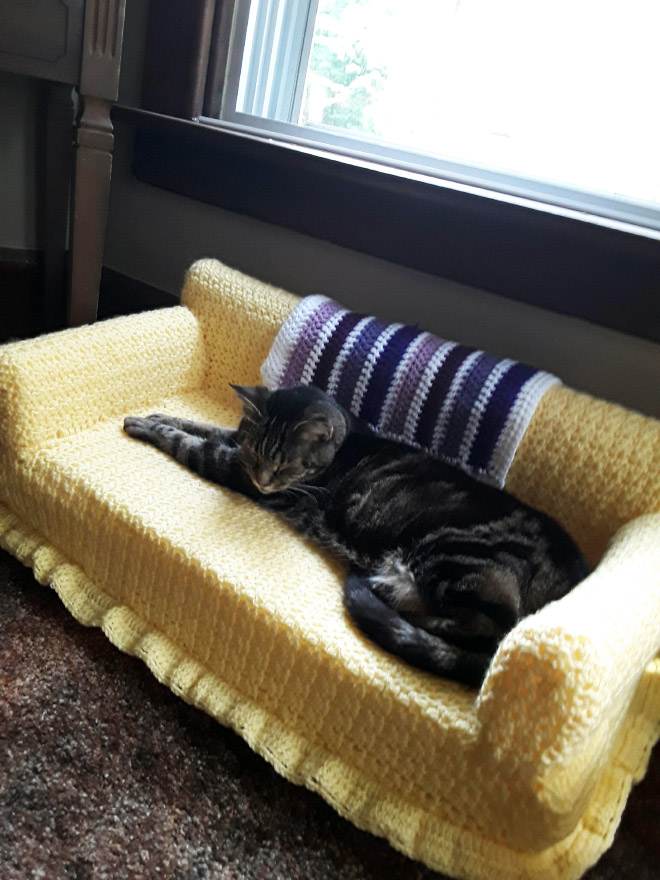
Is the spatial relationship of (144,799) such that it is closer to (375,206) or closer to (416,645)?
(416,645)

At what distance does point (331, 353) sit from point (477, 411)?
30cm

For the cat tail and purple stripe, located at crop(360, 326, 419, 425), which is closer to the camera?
the cat tail

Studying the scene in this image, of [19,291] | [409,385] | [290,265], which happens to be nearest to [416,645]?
[409,385]

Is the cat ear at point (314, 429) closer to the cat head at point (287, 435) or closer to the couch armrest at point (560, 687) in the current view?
the cat head at point (287, 435)

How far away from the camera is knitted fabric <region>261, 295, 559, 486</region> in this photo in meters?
1.15

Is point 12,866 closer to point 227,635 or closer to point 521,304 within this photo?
point 227,635

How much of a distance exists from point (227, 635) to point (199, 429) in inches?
18.3

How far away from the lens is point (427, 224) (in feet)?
4.46

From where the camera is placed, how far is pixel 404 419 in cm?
123

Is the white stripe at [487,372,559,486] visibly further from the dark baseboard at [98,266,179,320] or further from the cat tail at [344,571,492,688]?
the dark baseboard at [98,266,179,320]

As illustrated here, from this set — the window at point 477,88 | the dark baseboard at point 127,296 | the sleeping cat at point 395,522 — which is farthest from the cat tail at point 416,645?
the dark baseboard at point 127,296

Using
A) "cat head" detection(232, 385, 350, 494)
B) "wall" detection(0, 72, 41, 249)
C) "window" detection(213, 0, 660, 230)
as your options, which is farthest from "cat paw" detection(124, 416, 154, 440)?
"wall" detection(0, 72, 41, 249)

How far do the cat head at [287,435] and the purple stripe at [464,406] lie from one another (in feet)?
0.60

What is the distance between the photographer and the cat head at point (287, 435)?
1.13 meters
